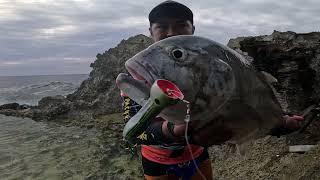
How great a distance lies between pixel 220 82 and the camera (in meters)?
2.66

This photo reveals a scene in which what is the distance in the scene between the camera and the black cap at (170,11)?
3.72 m

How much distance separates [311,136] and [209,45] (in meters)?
6.13

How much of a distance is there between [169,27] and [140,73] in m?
1.23

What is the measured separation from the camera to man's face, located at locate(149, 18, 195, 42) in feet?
12.1

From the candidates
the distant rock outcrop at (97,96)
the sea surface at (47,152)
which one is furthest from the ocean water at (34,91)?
the sea surface at (47,152)

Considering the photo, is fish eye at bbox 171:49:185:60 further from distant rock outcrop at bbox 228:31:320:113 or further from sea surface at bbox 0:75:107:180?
sea surface at bbox 0:75:107:180

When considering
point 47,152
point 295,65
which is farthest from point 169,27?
point 47,152

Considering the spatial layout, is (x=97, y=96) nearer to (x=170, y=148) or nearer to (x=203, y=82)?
(x=170, y=148)

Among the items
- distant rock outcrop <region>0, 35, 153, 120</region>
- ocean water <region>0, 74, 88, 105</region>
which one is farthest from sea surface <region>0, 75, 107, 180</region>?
ocean water <region>0, 74, 88, 105</region>

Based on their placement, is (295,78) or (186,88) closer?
(186,88)

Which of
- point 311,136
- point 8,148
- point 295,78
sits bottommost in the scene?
point 8,148

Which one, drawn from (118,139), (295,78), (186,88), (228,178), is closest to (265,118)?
(186,88)

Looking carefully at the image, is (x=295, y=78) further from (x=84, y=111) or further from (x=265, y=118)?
(x=84, y=111)

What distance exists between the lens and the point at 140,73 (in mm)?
2570
